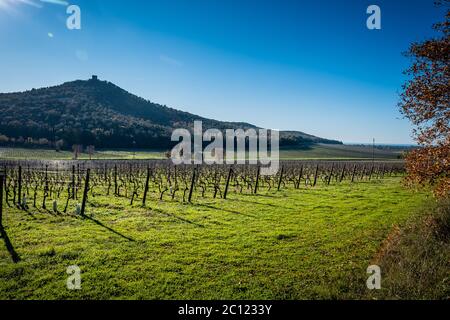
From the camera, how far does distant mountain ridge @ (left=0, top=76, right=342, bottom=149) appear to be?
84.8 meters

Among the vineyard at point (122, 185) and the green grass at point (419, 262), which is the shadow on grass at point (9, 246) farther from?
the green grass at point (419, 262)

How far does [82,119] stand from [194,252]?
10616 cm

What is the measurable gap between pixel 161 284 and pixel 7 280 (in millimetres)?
3712

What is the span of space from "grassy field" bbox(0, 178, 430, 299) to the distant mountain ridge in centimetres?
8103

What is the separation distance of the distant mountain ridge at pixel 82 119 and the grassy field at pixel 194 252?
81.0m

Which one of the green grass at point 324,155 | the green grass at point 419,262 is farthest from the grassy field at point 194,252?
the green grass at point 324,155

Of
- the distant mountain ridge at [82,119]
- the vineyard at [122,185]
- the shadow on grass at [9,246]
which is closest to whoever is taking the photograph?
the shadow on grass at [9,246]

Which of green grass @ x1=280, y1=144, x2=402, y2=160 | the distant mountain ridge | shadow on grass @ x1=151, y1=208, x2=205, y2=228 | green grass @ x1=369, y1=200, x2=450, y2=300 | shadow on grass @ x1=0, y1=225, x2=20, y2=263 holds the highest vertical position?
the distant mountain ridge

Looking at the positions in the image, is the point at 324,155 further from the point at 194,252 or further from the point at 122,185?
the point at 194,252

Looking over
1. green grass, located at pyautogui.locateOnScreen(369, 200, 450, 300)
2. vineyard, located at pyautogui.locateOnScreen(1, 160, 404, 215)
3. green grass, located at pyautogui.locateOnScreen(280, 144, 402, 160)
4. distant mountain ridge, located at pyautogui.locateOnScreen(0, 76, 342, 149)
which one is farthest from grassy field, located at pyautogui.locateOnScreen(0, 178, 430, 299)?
green grass, located at pyautogui.locateOnScreen(280, 144, 402, 160)

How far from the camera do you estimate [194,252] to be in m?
9.16

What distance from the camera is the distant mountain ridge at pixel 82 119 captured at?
3339 inches

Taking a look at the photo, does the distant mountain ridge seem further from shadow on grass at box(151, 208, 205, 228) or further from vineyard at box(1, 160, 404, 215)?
shadow on grass at box(151, 208, 205, 228)
